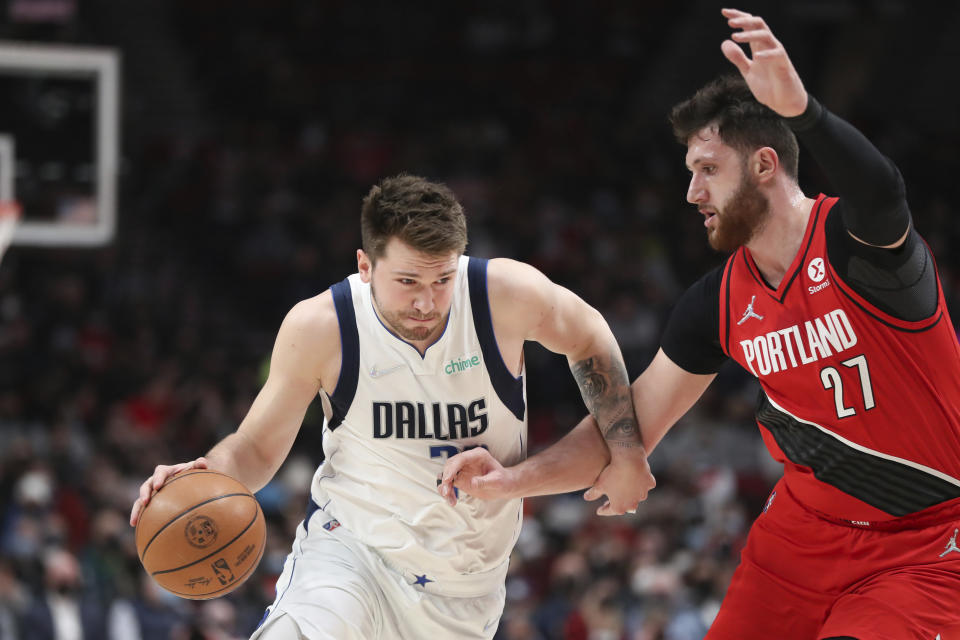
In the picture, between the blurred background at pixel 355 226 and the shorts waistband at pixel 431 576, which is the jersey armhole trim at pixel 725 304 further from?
the blurred background at pixel 355 226

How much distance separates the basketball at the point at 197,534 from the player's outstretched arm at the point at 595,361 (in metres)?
1.21

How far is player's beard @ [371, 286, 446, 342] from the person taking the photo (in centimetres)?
409

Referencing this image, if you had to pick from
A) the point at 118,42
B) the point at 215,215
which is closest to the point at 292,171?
the point at 215,215

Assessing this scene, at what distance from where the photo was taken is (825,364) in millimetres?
3678

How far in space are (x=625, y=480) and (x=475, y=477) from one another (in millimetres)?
708

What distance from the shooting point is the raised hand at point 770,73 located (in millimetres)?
3266

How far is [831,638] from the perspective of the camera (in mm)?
3449

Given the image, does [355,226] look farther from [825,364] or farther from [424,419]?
[825,364]

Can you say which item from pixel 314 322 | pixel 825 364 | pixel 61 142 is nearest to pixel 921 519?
pixel 825 364

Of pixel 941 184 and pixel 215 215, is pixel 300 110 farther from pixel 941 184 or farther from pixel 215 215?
pixel 941 184

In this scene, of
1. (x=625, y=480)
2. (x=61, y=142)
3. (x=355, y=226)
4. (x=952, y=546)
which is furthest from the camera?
(x=355, y=226)

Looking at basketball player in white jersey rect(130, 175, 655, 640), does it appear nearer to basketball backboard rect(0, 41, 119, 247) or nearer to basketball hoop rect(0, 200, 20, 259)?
basketball hoop rect(0, 200, 20, 259)

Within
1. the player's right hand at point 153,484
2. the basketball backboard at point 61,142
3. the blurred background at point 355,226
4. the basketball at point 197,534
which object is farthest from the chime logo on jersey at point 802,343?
the basketball backboard at point 61,142

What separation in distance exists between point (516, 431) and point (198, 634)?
3.03 metres
